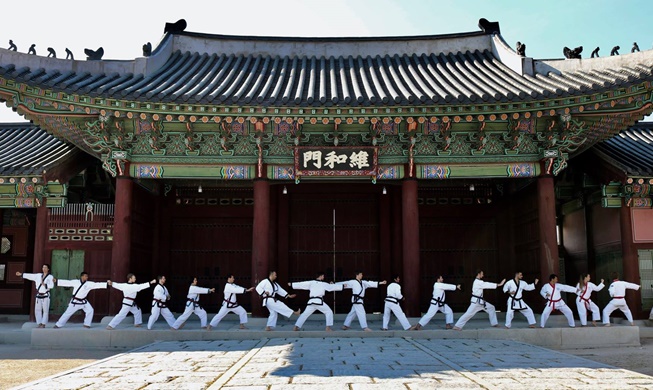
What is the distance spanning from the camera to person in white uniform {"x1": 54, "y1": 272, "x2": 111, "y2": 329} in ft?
40.5

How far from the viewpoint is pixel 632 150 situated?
51.2 ft

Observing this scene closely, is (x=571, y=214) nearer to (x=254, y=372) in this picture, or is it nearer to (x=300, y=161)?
(x=300, y=161)

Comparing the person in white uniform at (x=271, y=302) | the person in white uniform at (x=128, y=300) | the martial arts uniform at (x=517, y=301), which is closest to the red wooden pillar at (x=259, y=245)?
the person in white uniform at (x=271, y=302)

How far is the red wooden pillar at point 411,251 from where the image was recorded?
42.9 feet

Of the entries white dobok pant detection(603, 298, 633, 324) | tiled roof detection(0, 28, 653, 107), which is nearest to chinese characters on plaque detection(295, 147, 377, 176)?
tiled roof detection(0, 28, 653, 107)

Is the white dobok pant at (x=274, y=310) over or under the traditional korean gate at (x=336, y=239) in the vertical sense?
under

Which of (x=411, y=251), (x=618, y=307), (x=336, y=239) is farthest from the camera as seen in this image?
(x=336, y=239)

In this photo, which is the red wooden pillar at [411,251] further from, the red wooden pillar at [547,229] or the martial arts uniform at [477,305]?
the red wooden pillar at [547,229]

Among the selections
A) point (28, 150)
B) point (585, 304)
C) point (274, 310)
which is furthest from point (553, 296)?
point (28, 150)

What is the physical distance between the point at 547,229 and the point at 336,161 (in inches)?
204

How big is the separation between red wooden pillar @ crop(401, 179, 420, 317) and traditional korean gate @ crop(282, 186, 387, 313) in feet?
8.49

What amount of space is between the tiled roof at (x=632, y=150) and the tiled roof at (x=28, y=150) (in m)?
13.8

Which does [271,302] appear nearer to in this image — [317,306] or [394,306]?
[317,306]

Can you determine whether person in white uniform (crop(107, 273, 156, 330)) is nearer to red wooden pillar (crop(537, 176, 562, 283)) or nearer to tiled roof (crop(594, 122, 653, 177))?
red wooden pillar (crop(537, 176, 562, 283))
